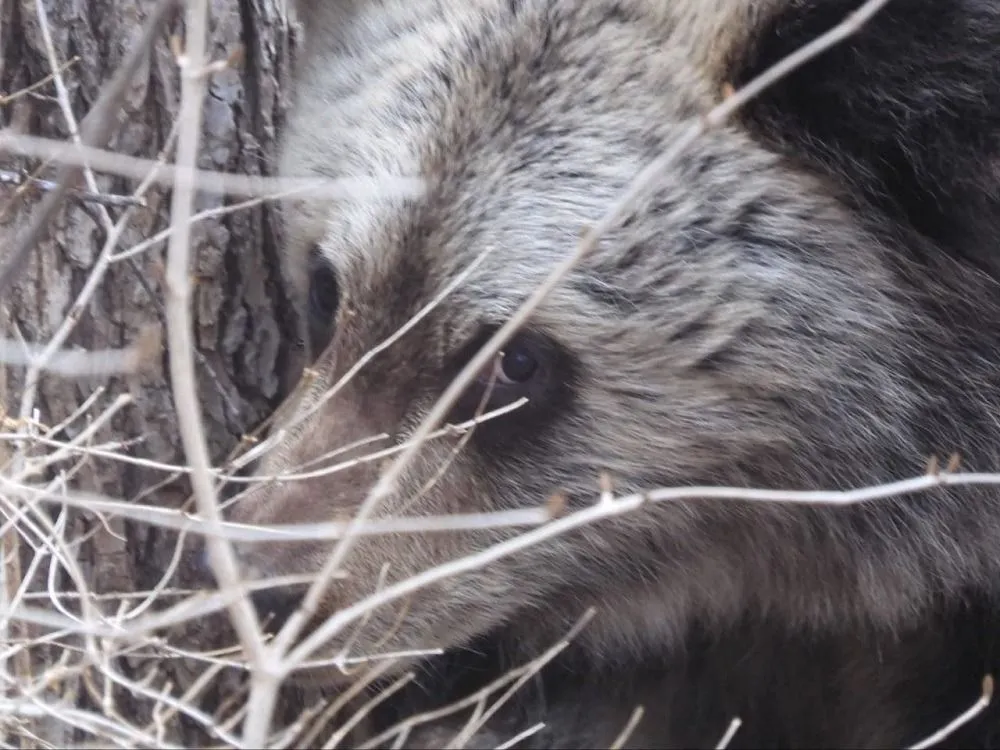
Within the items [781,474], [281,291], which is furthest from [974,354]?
[281,291]

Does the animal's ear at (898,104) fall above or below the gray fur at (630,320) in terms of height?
above

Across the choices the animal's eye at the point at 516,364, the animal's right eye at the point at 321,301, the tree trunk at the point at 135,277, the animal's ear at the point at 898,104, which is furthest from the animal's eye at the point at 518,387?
the tree trunk at the point at 135,277

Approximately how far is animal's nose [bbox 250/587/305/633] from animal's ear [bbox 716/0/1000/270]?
3.46 feet

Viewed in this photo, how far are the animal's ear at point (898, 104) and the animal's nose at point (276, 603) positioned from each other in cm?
105

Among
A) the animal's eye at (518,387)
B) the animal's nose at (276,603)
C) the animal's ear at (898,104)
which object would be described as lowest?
the animal's nose at (276,603)

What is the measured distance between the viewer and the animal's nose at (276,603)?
209cm

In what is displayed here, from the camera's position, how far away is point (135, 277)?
99.2 inches

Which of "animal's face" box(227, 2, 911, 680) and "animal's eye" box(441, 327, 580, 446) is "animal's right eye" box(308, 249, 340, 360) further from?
"animal's eye" box(441, 327, 580, 446)

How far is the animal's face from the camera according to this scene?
199 centimetres

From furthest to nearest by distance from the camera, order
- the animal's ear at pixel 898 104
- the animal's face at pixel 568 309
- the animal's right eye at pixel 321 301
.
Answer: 1. the animal's right eye at pixel 321 301
2. the animal's face at pixel 568 309
3. the animal's ear at pixel 898 104

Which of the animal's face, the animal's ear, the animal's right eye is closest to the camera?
the animal's ear

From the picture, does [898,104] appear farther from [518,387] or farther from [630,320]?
[518,387]

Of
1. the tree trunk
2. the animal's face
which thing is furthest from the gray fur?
the tree trunk

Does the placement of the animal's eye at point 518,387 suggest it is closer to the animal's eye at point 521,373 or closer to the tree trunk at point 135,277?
the animal's eye at point 521,373
